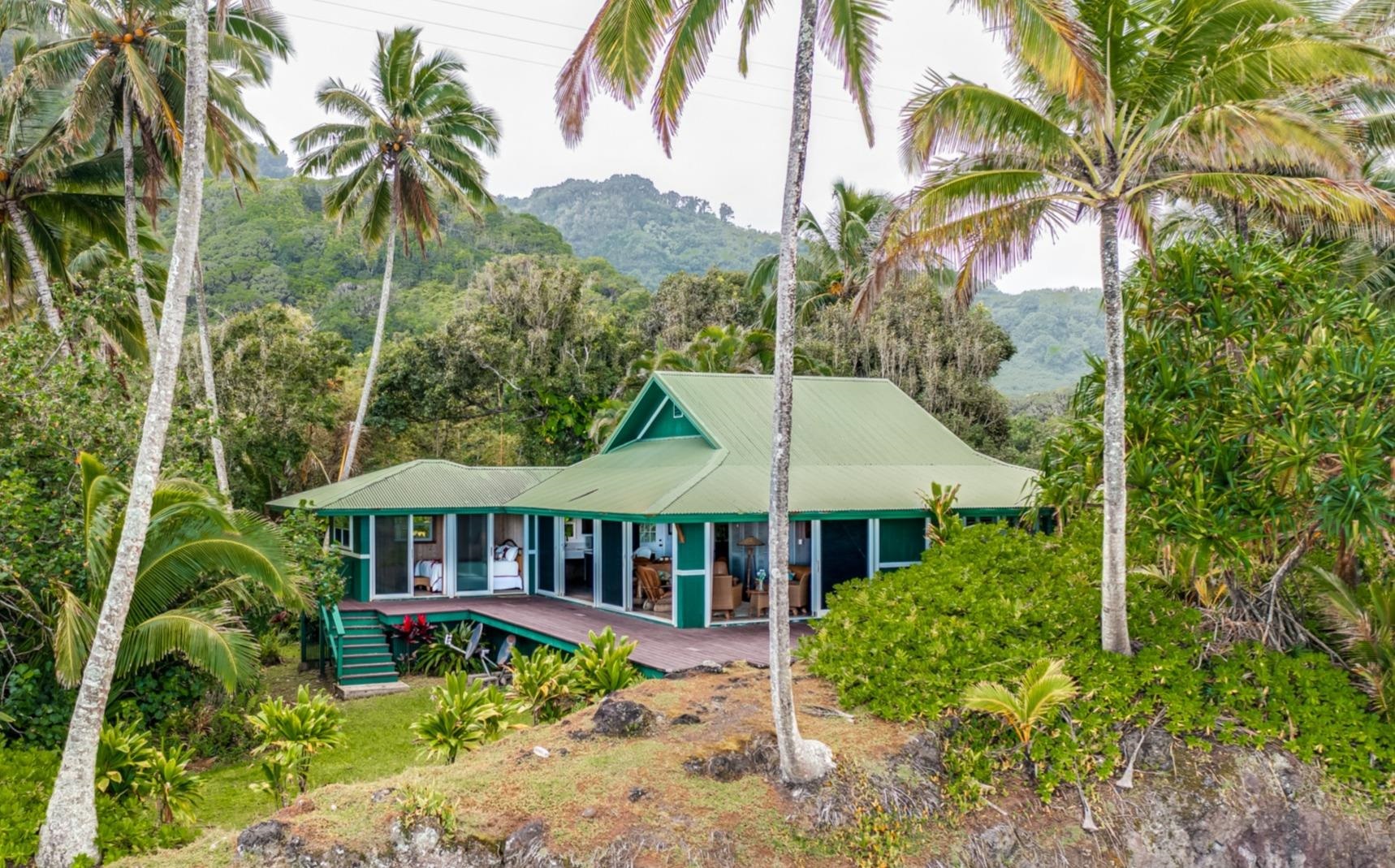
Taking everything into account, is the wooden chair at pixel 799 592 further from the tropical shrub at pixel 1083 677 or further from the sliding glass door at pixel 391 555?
the sliding glass door at pixel 391 555

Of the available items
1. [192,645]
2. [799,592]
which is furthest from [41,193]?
[799,592]

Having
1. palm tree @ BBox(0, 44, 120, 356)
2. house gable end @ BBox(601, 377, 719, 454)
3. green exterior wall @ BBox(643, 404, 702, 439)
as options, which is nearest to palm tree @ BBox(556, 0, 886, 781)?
house gable end @ BBox(601, 377, 719, 454)

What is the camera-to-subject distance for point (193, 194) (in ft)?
26.0

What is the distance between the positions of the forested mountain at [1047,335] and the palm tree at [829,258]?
3664cm

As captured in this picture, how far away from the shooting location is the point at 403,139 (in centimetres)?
2228

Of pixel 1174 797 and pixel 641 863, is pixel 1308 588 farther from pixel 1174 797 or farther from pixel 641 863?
pixel 641 863

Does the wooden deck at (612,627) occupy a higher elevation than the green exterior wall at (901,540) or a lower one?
lower

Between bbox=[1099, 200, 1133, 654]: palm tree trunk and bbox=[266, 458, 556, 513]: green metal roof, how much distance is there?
1189cm

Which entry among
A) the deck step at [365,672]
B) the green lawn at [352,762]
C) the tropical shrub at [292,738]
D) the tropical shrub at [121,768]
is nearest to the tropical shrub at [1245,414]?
the green lawn at [352,762]

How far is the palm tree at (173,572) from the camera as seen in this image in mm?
8617

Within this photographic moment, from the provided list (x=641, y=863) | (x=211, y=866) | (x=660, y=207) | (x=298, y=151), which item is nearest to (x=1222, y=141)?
(x=641, y=863)

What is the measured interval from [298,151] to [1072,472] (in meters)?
19.2

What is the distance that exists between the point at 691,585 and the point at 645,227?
72068 millimetres

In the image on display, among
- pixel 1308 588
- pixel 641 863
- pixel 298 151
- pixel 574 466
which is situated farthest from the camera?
pixel 298 151
